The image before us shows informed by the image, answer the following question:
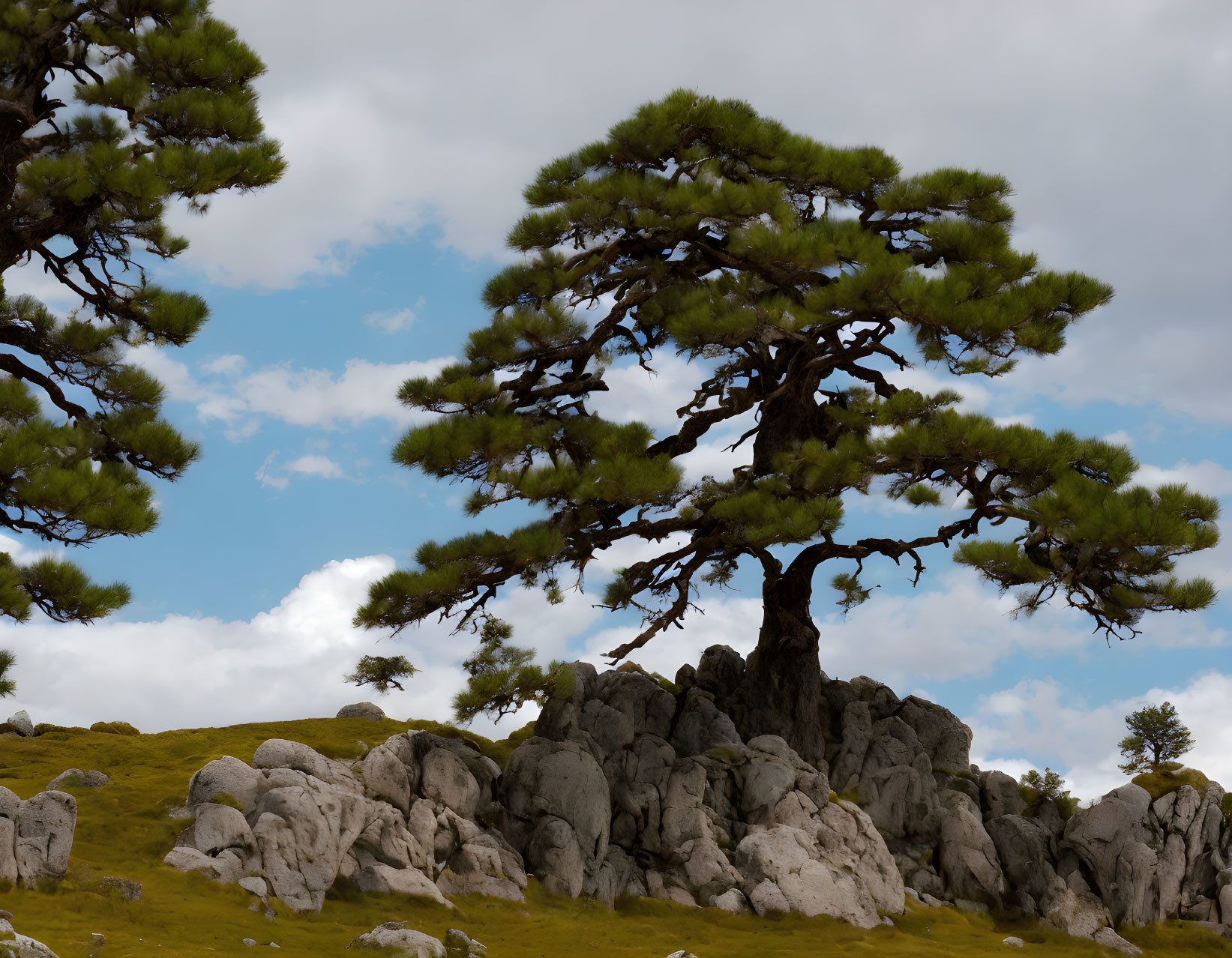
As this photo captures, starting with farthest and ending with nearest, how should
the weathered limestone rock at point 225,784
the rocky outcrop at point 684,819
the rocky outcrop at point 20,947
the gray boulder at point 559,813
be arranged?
the rocky outcrop at point 684,819, the gray boulder at point 559,813, the weathered limestone rock at point 225,784, the rocky outcrop at point 20,947

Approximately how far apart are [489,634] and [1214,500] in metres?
10.2

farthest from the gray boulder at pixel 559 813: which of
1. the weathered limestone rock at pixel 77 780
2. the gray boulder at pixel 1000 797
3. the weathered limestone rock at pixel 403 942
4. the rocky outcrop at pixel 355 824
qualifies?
the gray boulder at pixel 1000 797

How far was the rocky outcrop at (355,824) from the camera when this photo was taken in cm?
1252

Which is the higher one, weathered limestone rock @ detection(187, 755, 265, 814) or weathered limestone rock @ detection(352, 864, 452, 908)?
weathered limestone rock @ detection(187, 755, 265, 814)

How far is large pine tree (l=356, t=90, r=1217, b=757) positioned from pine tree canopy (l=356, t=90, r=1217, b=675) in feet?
0.13

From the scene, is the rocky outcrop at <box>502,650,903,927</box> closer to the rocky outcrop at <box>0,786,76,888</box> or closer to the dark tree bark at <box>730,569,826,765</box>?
the dark tree bark at <box>730,569,826,765</box>

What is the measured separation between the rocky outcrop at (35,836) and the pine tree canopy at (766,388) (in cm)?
450

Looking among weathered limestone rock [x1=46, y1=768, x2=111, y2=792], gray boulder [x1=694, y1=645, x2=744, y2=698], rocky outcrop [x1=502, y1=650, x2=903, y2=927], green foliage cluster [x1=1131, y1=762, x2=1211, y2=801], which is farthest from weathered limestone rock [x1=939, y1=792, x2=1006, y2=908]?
weathered limestone rock [x1=46, y1=768, x2=111, y2=792]

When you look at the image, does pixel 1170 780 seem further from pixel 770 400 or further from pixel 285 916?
pixel 285 916

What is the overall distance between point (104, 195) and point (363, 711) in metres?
11.1

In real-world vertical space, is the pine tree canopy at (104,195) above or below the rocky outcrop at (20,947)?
above

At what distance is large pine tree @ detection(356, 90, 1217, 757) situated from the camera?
14.5 m

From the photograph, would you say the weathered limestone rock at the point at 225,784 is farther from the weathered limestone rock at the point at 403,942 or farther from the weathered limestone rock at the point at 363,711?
the weathered limestone rock at the point at 363,711

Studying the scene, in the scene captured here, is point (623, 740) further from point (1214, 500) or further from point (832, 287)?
point (1214, 500)
